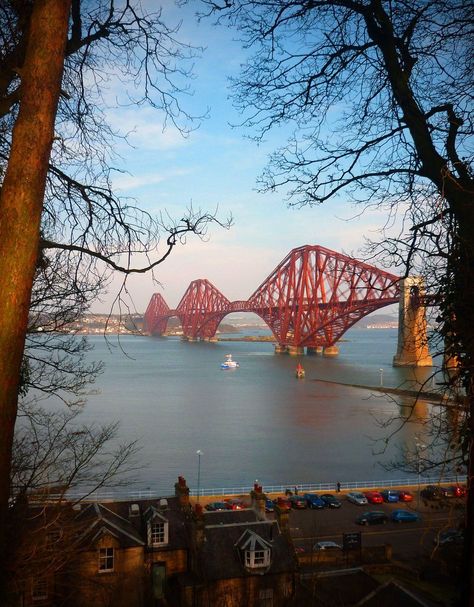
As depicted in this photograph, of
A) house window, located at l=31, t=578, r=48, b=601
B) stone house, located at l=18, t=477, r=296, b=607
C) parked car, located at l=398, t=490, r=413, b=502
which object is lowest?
parked car, located at l=398, t=490, r=413, b=502

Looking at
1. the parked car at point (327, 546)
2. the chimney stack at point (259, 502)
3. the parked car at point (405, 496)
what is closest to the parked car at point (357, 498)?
the parked car at point (405, 496)

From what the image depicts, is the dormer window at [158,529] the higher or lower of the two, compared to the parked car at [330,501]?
higher

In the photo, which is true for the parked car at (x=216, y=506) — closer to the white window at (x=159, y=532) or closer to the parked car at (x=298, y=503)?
the parked car at (x=298, y=503)

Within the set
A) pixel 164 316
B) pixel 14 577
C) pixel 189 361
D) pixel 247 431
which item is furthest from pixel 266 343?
pixel 14 577

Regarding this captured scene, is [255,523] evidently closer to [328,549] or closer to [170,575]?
[170,575]

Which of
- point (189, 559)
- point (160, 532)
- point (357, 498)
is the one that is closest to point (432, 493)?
point (189, 559)

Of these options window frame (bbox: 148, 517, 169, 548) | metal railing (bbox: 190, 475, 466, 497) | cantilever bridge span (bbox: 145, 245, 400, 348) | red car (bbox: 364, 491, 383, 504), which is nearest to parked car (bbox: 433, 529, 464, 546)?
window frame (bbox: 148, 517, 169, 548)

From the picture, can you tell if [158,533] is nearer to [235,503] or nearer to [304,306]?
[235,503]

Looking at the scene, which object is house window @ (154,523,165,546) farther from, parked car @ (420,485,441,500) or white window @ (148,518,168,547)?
parked car @ (420,485,441,500)
